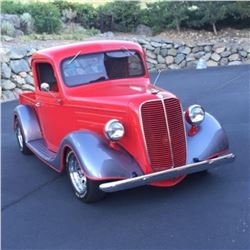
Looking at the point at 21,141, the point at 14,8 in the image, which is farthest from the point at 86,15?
the point at 21,141

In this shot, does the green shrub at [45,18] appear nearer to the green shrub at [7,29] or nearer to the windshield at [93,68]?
the green shrub at [7,29]

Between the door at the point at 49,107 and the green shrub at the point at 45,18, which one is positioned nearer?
the door at the point at 49,107

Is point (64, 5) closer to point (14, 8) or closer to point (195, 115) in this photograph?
point (14, 8)

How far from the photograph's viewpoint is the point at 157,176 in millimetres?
4633

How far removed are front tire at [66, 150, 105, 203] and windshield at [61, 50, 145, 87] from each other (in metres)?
1.00

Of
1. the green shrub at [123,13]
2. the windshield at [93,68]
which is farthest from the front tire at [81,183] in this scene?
the green shrub at [123,13]

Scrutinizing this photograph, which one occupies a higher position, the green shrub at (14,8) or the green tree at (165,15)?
the green shrub at (14,8)

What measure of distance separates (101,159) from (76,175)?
0.56m

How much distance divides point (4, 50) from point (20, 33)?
2386 millimetres

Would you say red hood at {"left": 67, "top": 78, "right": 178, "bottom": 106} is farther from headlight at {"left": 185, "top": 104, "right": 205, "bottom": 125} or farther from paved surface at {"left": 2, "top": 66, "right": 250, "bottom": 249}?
paved surface at {"left": 2, "top": 66, "right": 250, "bottom": 249}

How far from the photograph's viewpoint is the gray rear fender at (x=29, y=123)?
6695 mm

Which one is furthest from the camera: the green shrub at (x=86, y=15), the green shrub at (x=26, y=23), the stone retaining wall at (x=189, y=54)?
the green shrub at (x=86, y=15)

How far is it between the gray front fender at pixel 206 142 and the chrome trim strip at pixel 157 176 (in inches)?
6.5

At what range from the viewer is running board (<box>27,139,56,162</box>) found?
5.91 metres
